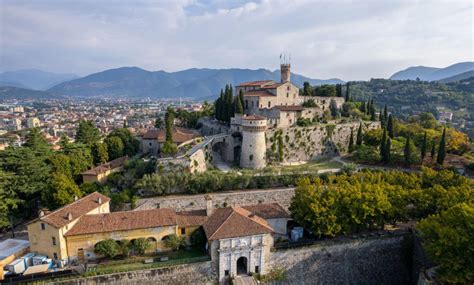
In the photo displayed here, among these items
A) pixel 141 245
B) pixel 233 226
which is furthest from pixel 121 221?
pixel 233 226

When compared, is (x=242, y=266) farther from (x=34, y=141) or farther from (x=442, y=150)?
(x=442, y=150)

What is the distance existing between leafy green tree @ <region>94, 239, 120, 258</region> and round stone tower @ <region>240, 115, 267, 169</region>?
23.7 metres

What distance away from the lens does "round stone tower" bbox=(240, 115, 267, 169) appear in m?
43.9

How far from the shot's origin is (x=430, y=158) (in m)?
45.6

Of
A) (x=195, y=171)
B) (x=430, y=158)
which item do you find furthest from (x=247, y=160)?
(x=430, y=158)

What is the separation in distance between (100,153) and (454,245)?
142ft

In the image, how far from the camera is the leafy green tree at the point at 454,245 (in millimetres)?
21891

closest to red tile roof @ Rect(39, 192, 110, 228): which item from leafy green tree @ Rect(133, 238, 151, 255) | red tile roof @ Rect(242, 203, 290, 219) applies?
leafy green tree @ Rect(133, 238, 151, 255)

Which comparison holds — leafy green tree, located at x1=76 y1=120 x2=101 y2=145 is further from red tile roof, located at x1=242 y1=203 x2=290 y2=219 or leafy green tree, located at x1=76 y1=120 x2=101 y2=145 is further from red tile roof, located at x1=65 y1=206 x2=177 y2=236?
red tile roof, located at x1=242 y1=203 x2=290 y2=219

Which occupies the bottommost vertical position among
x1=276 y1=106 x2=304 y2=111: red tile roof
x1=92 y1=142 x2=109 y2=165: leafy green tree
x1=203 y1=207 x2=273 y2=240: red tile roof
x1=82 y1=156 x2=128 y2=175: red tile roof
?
x1=203 y1=207 x2=273 y2=240: red tile roof

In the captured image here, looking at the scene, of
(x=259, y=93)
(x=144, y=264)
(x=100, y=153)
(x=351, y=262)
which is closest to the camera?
(x=144, y=264)

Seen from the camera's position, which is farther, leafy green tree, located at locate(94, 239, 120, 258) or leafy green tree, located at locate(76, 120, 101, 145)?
leafy green tree, located at locate(76, 120, 101, 145)

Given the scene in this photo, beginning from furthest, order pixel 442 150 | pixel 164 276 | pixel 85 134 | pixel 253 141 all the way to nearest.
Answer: pixel 85 134, pixel 253 141, pixel 442 150, pixel 164 276

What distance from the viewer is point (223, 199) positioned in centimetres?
3497
